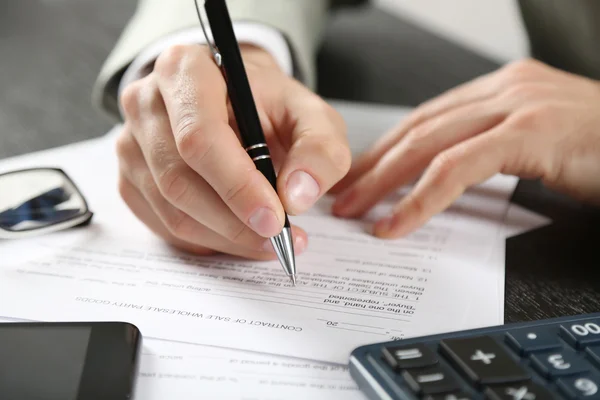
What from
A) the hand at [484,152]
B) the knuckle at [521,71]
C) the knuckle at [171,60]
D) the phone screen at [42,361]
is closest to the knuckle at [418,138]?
the hand at [484,152]

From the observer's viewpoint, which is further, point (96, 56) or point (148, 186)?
point (96, 56)

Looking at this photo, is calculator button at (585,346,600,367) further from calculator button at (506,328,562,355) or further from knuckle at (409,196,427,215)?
knuckle at (409,196,427,215)

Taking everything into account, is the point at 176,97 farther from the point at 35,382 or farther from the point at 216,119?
the point at 35,382

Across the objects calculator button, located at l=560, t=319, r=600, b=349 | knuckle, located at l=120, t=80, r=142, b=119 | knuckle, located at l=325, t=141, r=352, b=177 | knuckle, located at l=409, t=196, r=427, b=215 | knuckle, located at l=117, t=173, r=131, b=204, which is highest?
calculator button, located at l=560, t=319, r=600, b=349

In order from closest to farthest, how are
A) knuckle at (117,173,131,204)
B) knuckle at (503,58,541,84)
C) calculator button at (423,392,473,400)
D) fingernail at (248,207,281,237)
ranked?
calculator button at (423,392,473,400), fingernail at (248,207,281,237), knuckle at (117,173,131,204), knuckle at (503,58,541,84)

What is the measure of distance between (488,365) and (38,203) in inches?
14.3

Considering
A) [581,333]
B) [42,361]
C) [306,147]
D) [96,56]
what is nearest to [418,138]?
[306,147]

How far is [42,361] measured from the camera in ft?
1.11

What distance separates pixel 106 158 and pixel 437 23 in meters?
0.91

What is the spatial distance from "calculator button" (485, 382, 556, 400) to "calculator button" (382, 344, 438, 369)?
1.3 inches

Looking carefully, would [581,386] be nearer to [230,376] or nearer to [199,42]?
[230,376]

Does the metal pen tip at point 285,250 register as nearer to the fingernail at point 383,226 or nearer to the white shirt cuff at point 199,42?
the fingernail at point 383,226

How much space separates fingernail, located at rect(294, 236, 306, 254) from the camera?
48cm

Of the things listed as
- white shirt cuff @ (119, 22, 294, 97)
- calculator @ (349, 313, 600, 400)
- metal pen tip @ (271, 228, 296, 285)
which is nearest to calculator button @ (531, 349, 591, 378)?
calculator @ (349, 313, 600, 400)
